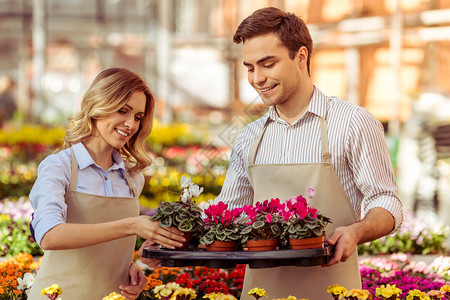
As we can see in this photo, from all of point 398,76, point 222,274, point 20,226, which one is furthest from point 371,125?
point 398,76

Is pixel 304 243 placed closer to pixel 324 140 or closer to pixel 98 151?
pixel 324 140

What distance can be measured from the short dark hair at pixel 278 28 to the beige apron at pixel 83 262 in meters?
0.69

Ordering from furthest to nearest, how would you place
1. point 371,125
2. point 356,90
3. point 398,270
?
1. point 356,90
2. point 398,270
3. point 371,125

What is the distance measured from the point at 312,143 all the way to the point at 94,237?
740mm

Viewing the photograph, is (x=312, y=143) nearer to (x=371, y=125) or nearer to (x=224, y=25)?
(x=371, y=125)

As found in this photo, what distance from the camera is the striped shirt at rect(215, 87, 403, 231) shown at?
2.10 metres

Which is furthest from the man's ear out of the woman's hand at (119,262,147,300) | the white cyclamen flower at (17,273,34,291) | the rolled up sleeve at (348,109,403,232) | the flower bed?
the white cyclamen flower at (17,273,34,291)

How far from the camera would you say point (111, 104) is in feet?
7.29

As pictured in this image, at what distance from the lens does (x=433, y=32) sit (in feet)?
34.3

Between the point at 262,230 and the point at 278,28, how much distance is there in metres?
0.64

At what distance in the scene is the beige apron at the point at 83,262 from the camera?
2.20 metres

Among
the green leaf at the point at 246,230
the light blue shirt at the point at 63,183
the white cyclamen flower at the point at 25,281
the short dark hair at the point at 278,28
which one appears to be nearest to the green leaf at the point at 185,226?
the green leaf at the point at 246,230

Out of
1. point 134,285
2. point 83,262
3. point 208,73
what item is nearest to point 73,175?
point 83,262

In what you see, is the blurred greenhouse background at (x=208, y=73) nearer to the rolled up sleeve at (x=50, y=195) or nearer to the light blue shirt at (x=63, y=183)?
the light blue shirt at (x=63, y=183)
